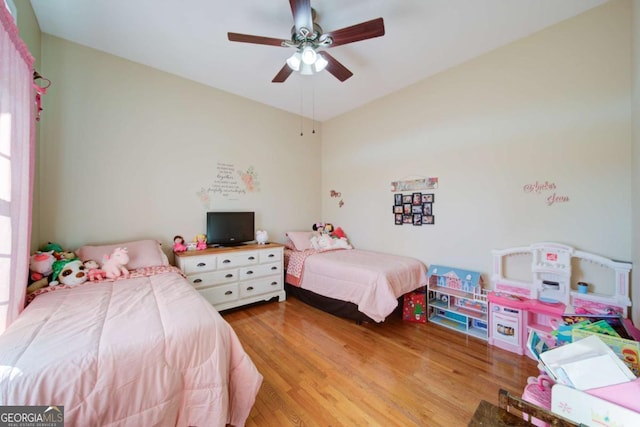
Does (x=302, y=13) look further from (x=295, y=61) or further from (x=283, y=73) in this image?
(x=283, y=73)

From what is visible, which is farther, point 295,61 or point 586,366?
point 295,61

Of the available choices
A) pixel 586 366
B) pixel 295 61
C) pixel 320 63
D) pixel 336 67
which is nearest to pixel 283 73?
pixel 295 61

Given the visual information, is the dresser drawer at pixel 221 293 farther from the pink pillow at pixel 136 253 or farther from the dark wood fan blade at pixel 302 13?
the dark wood fan blade at pixel 302 13

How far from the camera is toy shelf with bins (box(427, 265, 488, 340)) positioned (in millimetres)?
2430

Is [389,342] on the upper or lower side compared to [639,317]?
lower

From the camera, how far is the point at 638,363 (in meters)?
0.93

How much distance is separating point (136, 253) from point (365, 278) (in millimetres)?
2307

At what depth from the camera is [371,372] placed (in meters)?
1.86

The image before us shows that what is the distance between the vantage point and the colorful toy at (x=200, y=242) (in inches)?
117

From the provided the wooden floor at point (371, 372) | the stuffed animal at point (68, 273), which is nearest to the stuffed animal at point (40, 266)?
the stuffed animal at point (68, 273)

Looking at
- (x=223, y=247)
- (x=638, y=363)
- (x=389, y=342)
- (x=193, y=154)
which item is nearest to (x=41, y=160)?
(x=193, y=154)

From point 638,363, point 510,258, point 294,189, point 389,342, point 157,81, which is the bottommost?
point 389,342

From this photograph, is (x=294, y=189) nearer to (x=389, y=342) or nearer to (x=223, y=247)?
(x=223, y=247)

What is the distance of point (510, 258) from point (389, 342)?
1423 millimetres
